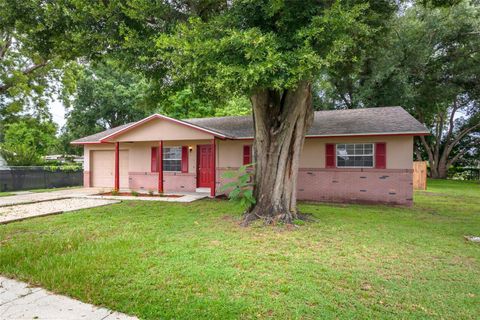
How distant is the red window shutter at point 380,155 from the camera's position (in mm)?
10516

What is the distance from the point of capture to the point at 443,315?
291cm

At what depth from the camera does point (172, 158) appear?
45.9 feet

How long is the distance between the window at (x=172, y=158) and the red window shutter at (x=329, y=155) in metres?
6.62

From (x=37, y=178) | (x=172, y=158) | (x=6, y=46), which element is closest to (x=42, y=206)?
(x=172, y=158)

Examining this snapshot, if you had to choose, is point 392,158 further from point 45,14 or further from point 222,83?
point 45,14

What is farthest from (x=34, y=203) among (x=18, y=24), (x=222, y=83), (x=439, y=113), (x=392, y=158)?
(x=439, y=113)

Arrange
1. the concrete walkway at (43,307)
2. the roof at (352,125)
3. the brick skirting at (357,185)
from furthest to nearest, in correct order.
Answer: the brick skirting at (357,185) → the roof at (352,125) → the concrete walkway at (43,307)

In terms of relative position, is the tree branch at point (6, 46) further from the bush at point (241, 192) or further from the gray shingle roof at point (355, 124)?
the bush at point (241, 192)

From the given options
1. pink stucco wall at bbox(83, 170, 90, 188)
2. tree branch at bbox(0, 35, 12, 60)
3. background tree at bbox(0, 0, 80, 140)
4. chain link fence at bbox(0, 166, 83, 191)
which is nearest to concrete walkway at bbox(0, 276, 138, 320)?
background tree at bbox(0, 0, 80, 140)

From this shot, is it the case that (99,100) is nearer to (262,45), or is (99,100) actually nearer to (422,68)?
(262,45)

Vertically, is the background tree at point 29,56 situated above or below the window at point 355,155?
above

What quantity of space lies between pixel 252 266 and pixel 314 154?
7.99 m

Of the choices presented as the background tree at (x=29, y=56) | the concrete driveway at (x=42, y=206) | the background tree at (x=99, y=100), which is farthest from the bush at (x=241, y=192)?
the background tree at (x=99, y=100)

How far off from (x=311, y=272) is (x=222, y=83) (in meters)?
3.41
